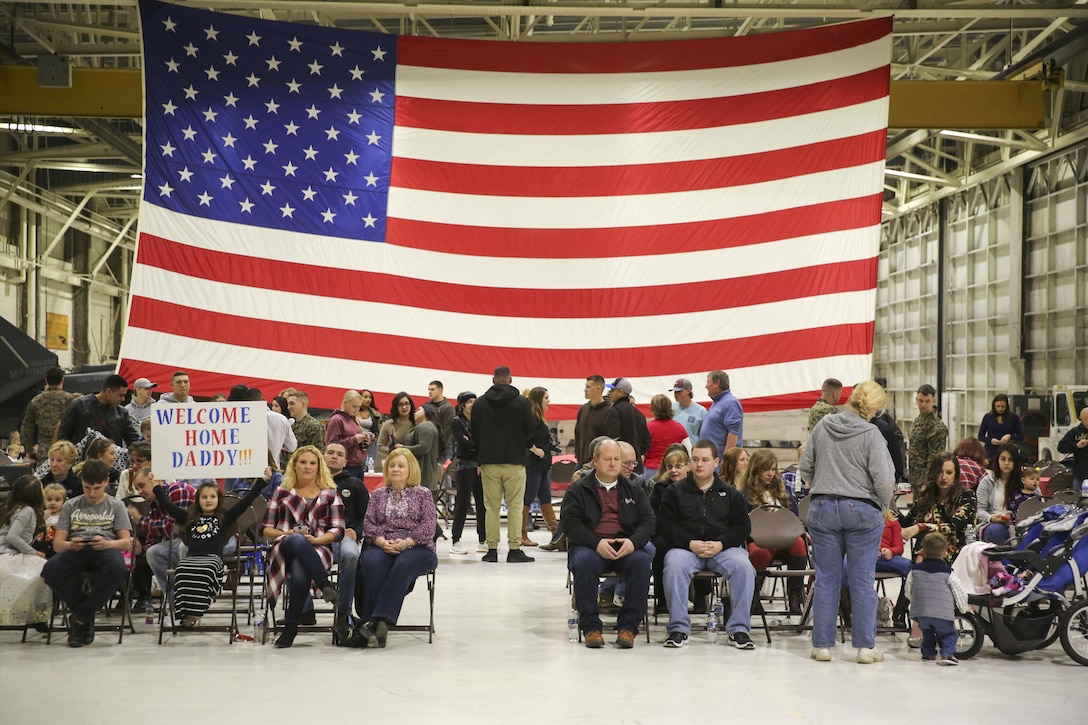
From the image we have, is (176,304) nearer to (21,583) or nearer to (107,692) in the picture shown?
(21,583)

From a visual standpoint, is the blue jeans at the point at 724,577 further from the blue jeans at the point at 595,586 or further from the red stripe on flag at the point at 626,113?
the red stripe on flag at the point at 626,113

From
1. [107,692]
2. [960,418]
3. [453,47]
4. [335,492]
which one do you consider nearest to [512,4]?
[453,47]

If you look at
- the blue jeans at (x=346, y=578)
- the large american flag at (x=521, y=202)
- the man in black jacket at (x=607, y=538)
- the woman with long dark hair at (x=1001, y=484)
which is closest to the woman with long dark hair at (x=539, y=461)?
the large american flag at (x=521, y=202)

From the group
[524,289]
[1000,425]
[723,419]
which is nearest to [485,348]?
[524,289]

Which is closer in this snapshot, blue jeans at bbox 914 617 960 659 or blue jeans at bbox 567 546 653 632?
blue jeans at bbox 914 617 960 659

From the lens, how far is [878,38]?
32.1 ft

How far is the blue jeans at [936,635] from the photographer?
5.49 m

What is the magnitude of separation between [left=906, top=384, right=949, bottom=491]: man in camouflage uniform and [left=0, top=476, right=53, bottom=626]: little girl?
24.2ft

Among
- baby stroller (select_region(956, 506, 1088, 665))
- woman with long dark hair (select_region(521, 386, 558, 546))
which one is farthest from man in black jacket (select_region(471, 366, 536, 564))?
baby stroller (select_region(956, 506, 1088, 665))

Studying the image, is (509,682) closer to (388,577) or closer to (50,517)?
(388,577)

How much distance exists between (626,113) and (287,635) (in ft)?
19.4

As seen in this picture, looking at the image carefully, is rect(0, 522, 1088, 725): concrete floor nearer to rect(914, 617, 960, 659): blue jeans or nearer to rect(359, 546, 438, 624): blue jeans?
rect(914, 617, 960, 659): blue jeans

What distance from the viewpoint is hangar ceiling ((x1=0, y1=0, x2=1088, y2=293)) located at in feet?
39.2

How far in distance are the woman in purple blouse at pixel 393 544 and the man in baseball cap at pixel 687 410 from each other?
11.3 ft
